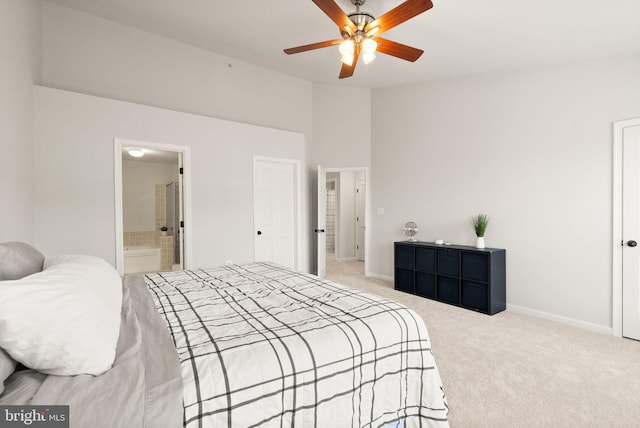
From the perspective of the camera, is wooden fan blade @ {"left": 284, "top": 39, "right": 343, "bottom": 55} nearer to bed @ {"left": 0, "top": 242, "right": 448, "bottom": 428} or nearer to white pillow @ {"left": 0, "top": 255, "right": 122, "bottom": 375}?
bed @ {"left": 0, "top": 242, "right": 448, "bottom": 428}

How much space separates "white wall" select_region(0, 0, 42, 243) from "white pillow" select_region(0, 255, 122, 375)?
5.79 ft

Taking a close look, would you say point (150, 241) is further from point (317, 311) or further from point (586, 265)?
point (586, 265)

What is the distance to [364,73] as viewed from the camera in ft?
14.9

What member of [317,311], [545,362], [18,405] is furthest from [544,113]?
[18,405]

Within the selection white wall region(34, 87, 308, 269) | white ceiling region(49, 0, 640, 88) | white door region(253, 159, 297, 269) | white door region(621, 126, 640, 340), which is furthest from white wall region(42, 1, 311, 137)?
white door region(621, 126, 640, 340)

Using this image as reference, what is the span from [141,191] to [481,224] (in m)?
6.31

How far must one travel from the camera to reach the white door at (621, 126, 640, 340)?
3049 millimetres

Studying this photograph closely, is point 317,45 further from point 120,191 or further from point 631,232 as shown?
point 631,232

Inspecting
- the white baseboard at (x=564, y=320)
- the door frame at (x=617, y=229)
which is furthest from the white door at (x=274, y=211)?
the door frame at (x=617, y=229)

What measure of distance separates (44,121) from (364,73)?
12.4 ft

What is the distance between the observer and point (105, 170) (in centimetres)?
329

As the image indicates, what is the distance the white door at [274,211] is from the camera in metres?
4.60

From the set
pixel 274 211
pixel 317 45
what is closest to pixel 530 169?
pixel 317 45

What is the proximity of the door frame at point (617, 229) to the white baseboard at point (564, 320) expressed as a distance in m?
0.08
